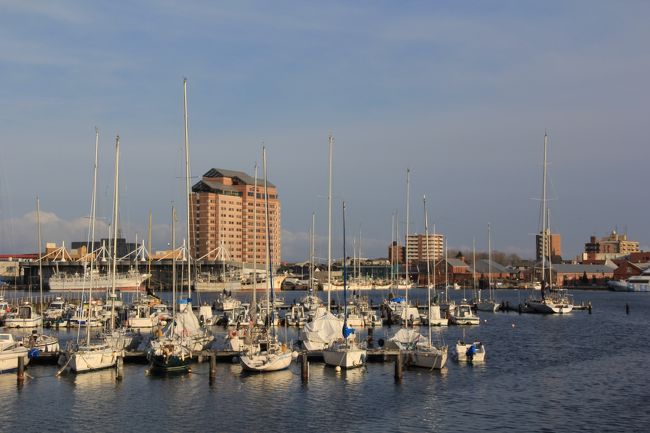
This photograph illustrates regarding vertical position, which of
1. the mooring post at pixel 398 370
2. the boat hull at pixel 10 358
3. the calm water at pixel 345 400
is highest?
the boat hull at pixel 10 358

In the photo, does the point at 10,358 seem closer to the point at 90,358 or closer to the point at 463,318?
the point at 90,358

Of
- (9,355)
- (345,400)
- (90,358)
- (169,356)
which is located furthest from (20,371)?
(345,400)

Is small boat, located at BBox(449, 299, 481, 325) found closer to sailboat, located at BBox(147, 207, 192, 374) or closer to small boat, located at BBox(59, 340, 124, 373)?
sailboat, located at BBox(147, 207, 192, 374)

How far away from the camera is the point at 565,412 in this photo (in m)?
48.2

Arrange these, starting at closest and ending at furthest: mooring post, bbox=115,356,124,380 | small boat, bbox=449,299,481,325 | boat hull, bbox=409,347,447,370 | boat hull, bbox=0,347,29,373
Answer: mooring post, bbox=115,356,124,380 → boat hull, bbox=0,347,29,373 → boat hull, bbox=409,347,447,370 → small boat, bbox=449,299,481,325

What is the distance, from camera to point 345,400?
165 ft

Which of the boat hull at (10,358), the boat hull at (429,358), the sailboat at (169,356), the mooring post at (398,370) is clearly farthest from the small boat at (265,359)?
the boat hull at (10,358)

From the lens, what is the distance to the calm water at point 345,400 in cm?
4431

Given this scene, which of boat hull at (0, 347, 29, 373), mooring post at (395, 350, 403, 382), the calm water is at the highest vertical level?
boat hull at (0, 347, 29, 373)

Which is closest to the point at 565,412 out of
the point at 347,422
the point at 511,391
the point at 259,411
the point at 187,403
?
the point at 511,391

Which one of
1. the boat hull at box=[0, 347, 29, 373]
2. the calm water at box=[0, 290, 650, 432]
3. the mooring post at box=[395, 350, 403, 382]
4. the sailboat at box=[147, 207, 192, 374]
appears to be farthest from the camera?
the sailboat at box=[147, 207, 192, 374]

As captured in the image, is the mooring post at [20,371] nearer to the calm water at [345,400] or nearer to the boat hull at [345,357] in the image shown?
the calm water at [345,400]

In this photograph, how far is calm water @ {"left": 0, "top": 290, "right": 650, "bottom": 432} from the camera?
4431 cm

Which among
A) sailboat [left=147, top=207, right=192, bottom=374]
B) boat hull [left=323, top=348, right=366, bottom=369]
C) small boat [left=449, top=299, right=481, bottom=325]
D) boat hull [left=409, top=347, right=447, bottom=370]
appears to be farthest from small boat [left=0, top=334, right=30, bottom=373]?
small boat [left=449, top=299, right=481, bottom=325]
